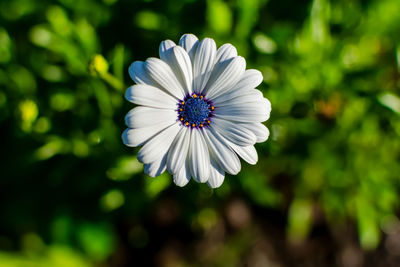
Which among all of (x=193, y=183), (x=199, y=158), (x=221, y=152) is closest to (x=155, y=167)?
(x=199, y=158)

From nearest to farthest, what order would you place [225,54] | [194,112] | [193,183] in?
[225,54], [194,112], [193,183]

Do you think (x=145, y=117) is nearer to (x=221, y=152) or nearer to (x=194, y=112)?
(x=194, y=112)

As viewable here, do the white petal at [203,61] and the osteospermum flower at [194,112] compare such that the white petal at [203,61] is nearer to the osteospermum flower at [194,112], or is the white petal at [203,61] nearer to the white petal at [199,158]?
the osteospermum flower at [194,112]

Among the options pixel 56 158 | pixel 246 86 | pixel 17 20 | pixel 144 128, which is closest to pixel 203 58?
pixel 246 86

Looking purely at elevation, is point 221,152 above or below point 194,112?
below

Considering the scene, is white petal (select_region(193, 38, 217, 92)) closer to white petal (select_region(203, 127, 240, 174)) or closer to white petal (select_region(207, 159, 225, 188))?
white petal (select_region(203, 127, 240, 174))

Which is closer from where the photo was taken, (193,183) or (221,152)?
(221,152)

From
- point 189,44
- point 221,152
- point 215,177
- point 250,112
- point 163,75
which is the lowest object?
point 215,177
